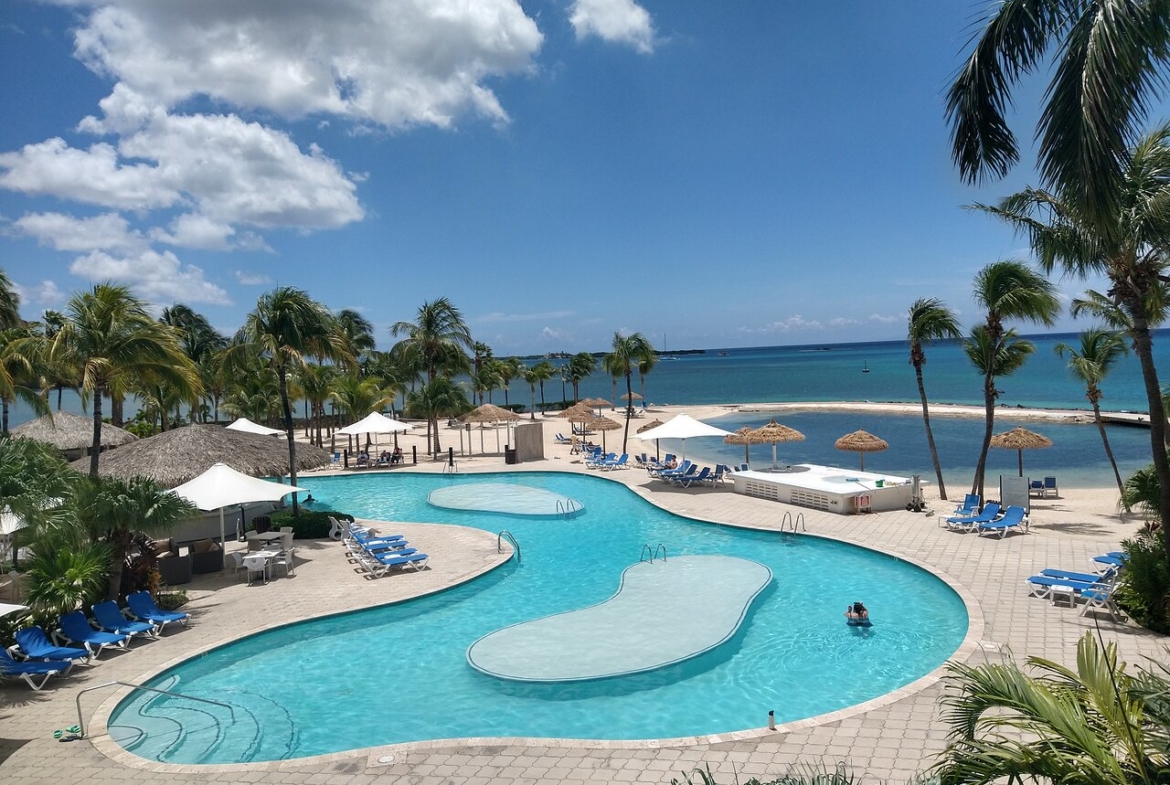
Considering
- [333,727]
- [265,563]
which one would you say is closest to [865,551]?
[333,727]

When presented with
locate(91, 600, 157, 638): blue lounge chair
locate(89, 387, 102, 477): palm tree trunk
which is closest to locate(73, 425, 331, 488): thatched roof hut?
locate(89, 387, 102, 477): palm tree trunk

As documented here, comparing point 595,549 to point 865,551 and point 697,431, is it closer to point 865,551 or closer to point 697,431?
point 865,551

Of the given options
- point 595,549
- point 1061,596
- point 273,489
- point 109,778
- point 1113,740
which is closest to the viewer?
point 1113,740

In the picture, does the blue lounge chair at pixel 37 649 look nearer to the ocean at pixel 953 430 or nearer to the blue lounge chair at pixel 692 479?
the blue lounge chair at pixel 692 479

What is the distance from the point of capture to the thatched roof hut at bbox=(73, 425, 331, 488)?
16.6m

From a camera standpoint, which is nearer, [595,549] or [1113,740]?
[1113,740]

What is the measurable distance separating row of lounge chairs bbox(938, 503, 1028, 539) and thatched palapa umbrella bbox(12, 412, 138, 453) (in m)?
26.5

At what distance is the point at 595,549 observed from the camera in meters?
16.0

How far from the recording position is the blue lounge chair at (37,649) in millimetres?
9016

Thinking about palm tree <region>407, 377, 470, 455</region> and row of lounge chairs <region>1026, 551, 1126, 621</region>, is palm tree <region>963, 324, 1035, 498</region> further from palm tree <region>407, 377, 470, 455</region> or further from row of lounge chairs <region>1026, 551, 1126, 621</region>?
palm tree <region>407, 377, 470, 455</region>

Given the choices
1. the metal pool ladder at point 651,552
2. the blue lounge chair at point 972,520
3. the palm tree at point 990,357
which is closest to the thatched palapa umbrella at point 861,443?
the palm tree at point 990,357

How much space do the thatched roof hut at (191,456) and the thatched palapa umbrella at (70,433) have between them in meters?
8.41

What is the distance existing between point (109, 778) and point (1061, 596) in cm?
1247

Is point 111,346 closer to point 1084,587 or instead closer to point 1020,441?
point 1084,587
